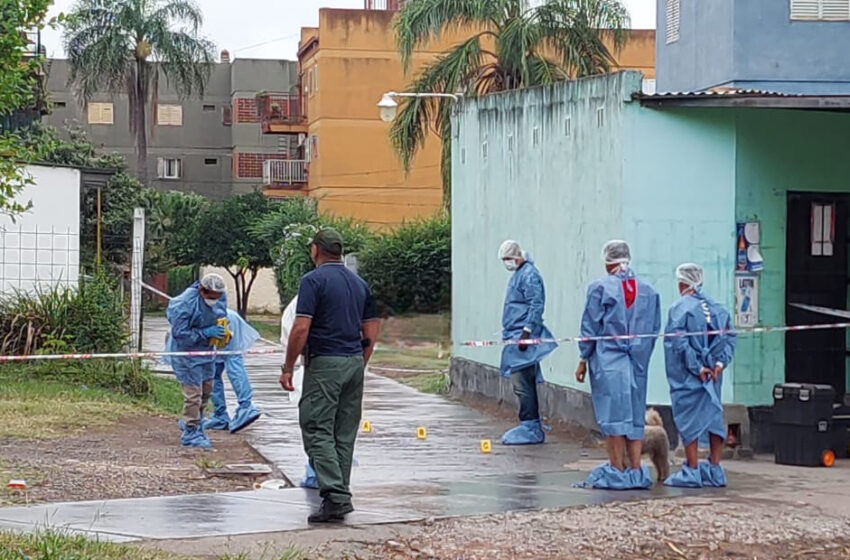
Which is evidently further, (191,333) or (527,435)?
(527,435)

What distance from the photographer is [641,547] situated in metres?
9.01

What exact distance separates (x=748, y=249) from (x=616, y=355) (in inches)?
119

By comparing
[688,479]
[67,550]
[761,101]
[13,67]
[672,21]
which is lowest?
[688,479]

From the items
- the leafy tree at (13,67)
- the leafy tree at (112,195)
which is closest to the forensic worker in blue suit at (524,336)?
the leafy tree at (13,67)

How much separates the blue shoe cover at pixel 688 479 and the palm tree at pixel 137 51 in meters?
42.1

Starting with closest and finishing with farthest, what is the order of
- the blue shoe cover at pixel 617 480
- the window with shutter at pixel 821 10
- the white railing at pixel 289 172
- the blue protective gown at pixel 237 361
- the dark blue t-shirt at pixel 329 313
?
the dark blue t-shirt at pixel 329 313
the blue shoe cover at pixel 617 480
the blue protective gown at pixel 237 361
the window with shutter at pixel 821 10
the white railing at pixel 289 172

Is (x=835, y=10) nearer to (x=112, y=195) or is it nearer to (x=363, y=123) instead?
(x=112, y=195)

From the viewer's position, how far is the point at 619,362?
11406mm

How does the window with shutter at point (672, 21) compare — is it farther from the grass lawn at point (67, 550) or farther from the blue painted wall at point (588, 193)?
the grass lawn at point (67, 550)

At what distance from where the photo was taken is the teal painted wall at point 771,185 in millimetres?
13820

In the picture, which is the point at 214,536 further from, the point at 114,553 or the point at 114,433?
the point at 114,433

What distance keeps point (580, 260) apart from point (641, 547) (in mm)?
6411

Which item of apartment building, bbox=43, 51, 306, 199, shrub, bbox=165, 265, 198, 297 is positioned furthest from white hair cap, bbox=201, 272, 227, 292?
apartment building, bbox=43, 51, 306, 199

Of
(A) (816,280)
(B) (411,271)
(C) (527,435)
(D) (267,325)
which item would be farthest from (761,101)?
(D) (267,325)
